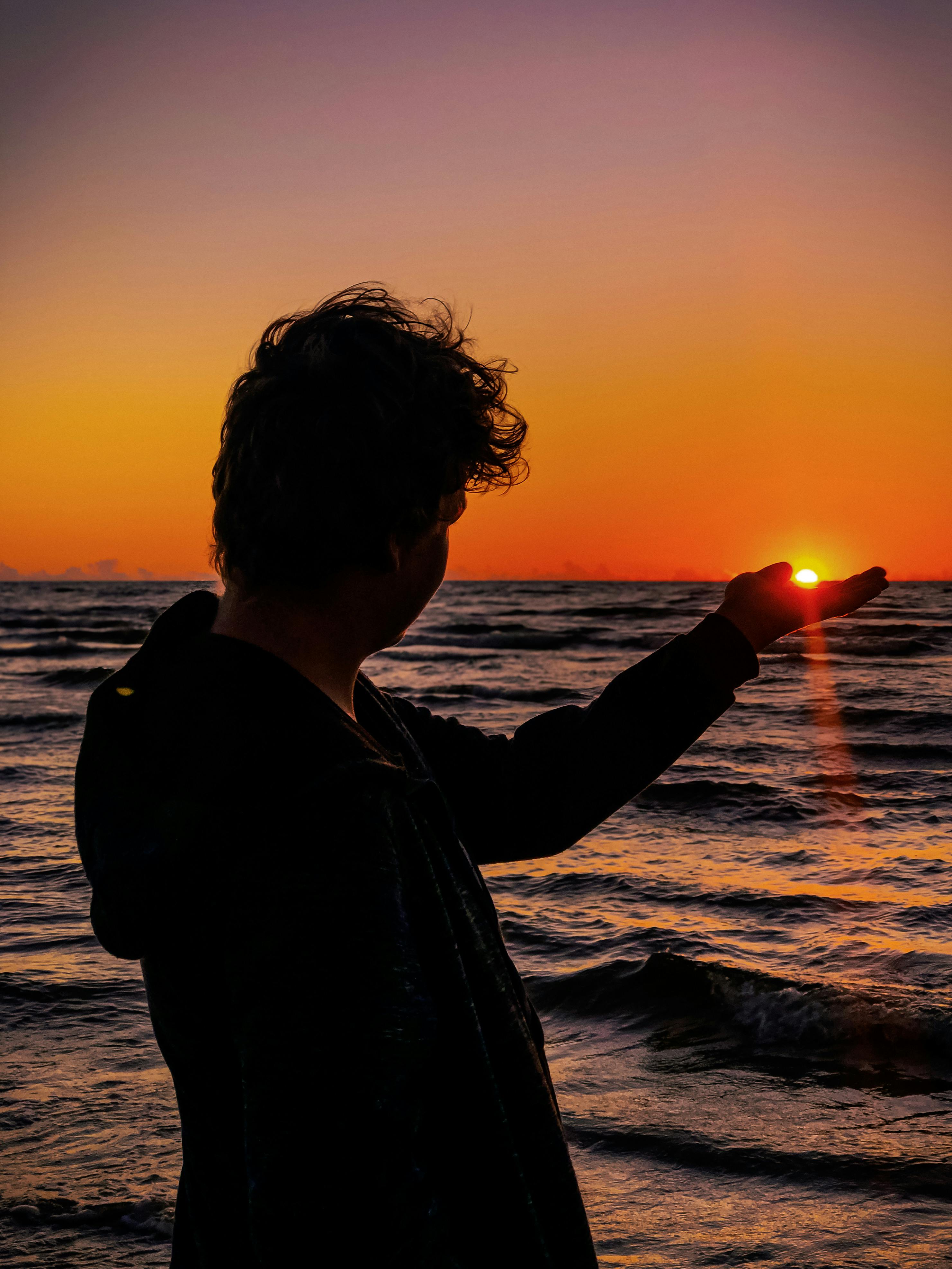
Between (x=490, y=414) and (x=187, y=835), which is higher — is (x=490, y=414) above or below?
above

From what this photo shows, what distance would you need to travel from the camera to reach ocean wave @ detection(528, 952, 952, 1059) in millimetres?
4516

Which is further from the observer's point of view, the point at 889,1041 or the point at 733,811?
the point at 733,811

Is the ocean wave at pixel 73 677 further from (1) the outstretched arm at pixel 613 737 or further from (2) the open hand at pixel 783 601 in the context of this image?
(2) the open hand at pixel 783 601

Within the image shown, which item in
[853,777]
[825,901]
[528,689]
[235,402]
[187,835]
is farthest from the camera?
[528,689]

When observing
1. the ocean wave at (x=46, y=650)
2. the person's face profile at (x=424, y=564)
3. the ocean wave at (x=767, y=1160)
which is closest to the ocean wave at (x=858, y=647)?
the ocean wave at (x=46, y=650)

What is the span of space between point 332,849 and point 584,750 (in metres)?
0.55

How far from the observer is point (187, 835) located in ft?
3.15

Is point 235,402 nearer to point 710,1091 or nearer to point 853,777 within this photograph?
point 710,1091

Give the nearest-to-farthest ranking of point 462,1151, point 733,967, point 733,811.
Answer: point 462,1151 → point 733,967 → point 733,811

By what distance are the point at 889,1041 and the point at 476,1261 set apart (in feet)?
13.1

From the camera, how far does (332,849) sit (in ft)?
3.09

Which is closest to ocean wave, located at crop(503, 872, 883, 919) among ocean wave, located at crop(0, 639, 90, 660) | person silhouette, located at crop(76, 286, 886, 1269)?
person silhouette, located at crop(76, 286, 886, 1269)

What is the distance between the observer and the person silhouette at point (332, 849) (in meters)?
0.92

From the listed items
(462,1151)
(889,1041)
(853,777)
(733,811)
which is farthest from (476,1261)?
(853,777)
